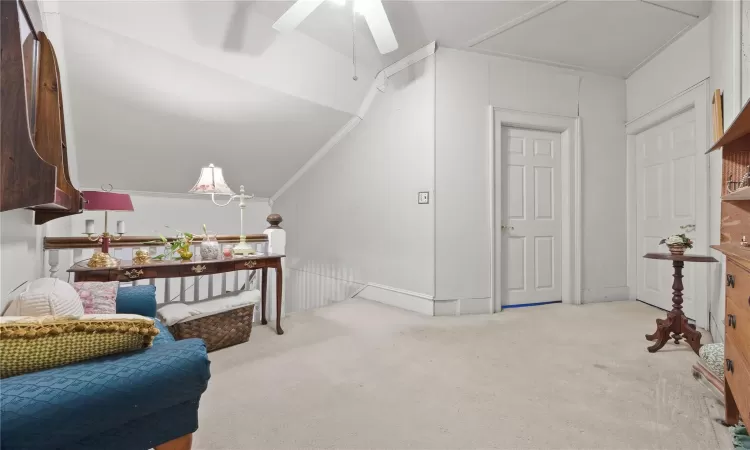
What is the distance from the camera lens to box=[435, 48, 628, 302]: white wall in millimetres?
3357

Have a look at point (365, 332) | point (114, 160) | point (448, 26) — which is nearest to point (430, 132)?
point (448, 26)

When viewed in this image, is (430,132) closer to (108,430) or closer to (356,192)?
(356,192)

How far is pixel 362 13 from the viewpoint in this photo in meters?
2.49

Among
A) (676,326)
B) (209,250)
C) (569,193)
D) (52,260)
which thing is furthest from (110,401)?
(569,193)

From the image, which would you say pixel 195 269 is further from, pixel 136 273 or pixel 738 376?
pixel 738 376

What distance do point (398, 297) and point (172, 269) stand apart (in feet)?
7.03

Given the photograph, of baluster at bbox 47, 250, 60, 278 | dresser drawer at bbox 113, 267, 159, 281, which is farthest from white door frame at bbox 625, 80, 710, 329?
baluster at bbox 47, 250, 60, 278

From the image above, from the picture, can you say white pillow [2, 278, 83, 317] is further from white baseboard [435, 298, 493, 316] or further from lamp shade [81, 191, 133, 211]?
white baseboard [435, 298, 493, 316]

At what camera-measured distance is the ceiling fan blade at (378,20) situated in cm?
237

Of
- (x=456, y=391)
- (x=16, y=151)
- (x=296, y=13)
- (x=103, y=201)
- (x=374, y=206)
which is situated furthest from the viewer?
(x=374, y=206)

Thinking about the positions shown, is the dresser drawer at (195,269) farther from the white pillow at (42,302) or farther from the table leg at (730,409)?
the table leg at (730,409)

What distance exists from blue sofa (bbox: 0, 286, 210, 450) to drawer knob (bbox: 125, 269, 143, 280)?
57.4 inches

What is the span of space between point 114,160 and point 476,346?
4.07 metres

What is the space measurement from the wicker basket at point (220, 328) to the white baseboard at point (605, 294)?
3.39 metres
